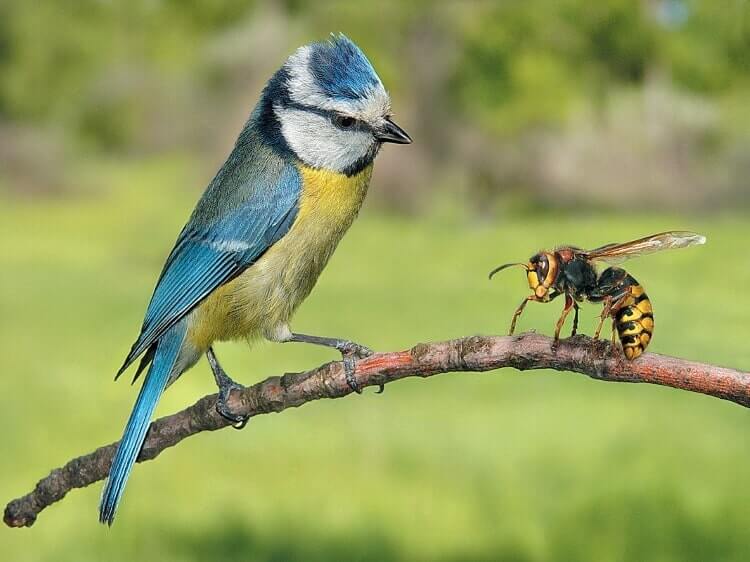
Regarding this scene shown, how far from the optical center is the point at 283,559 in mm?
2064

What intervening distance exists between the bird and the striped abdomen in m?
0.45

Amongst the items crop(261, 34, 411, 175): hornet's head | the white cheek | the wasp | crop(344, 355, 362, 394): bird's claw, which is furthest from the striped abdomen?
the white cheek

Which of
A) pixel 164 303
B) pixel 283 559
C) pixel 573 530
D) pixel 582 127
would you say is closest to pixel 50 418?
pixel 283 559

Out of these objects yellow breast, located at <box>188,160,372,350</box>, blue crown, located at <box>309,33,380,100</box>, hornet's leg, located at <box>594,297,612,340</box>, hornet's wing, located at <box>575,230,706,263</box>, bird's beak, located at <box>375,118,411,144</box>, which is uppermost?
blue crown, located at <box>309,33,380,100</box>

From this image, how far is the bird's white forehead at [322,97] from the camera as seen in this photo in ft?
3.87

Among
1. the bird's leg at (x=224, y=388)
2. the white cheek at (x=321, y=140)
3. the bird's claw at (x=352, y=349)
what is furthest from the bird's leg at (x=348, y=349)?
the white cheek at (x=321, y=140)

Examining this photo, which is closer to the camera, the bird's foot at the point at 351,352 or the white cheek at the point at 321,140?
the bird's foot at the point at 351,352

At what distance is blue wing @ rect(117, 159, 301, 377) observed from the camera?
1.27 meters

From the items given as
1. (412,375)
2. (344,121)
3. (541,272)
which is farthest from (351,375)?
(344,121)

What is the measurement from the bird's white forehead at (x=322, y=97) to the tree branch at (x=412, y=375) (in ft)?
1.15

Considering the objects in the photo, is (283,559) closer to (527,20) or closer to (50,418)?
(50,418)

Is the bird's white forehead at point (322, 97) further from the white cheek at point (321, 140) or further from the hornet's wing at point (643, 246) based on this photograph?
the hornet's wing at point (643, 246)

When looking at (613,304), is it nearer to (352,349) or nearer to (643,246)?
(643,246)

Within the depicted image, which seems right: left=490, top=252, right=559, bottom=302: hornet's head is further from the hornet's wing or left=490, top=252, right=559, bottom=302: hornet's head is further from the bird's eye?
→ the bird's eye
